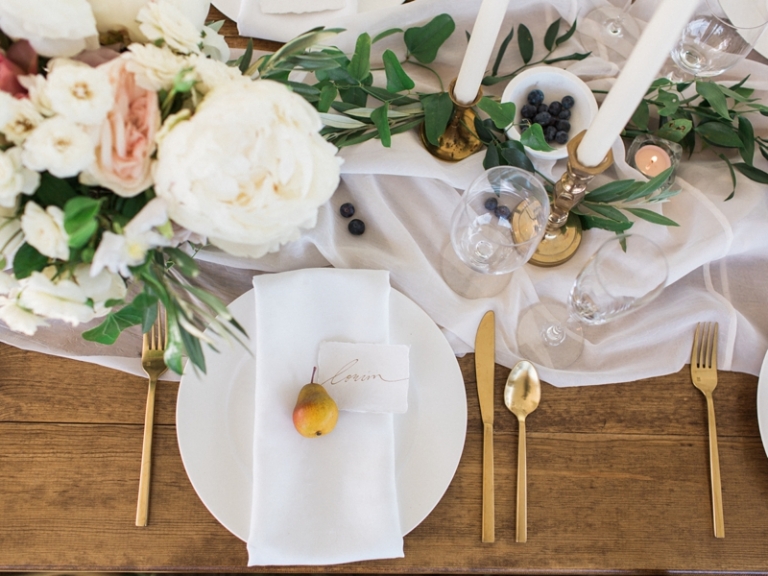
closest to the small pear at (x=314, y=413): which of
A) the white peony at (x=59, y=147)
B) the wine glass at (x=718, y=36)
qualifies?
the white peony at (x=59, y=147)

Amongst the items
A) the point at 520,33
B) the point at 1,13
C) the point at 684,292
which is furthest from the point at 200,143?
the point at 684,292

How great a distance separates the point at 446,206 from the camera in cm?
85

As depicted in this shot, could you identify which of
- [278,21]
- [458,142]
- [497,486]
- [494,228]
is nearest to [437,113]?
[458,142]

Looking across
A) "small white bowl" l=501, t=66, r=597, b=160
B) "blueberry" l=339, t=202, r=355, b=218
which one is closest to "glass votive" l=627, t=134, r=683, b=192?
"small white bowl" l=501, t=66, r=597, b=160

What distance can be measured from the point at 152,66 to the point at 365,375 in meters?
0.44

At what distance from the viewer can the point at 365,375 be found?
0.74m

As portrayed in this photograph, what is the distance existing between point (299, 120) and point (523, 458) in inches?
21.1

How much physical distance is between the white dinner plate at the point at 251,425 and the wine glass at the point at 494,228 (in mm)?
106

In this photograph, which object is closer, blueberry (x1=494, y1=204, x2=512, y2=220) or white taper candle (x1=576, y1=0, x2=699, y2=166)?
white taper candle (x1=576, y1=0, x2=699, y2=166)

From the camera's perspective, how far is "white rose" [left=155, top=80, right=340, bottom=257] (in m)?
0.41

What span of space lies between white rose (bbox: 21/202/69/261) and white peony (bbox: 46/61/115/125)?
76 millimetres

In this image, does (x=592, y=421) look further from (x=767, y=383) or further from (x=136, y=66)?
(x=136, y=66)

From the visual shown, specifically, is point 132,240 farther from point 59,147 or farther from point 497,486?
point 497,486

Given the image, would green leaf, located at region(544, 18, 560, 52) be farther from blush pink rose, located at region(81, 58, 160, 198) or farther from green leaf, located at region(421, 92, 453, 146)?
blush pink rose, located at region(81, 58, 160, 198)
